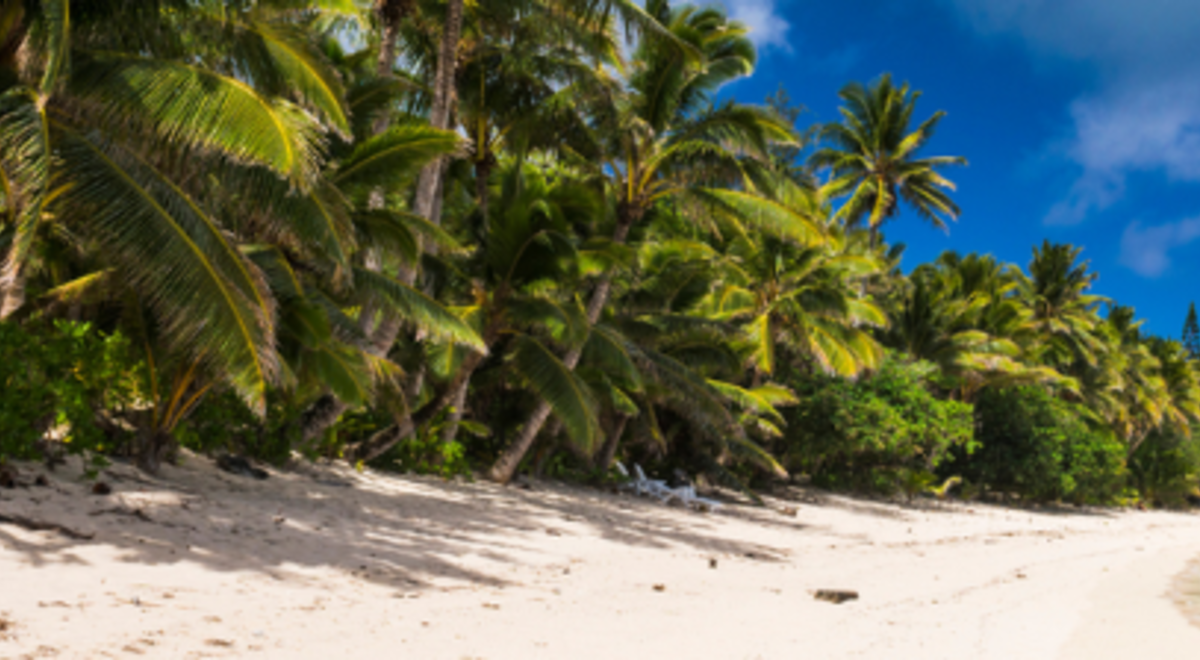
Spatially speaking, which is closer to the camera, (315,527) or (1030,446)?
(315,527)

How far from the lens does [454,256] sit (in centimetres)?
1262

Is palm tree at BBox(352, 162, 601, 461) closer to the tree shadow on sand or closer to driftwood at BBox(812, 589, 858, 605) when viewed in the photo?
the tree shadow on sand

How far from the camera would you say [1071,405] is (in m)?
29.3

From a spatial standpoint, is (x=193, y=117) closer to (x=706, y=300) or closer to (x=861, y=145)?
(x=706, y=300)

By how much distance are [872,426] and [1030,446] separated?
481 inches

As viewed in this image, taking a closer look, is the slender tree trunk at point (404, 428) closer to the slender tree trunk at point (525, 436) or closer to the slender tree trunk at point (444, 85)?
the slender tree trunk at point (525, 436)

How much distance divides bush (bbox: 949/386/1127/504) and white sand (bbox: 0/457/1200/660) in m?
18.1

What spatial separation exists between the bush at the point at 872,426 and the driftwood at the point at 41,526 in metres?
16.9

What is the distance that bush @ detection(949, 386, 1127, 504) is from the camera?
27.0 metres

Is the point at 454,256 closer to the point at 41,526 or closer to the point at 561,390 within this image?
the point at 561,390

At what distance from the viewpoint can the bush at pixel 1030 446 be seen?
27.0m

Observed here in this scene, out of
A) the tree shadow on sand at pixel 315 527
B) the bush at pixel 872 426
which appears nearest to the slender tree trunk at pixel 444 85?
the tree shadow on sand at pixel 315 527

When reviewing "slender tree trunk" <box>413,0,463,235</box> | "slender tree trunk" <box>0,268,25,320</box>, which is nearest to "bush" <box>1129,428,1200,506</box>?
"slender tree trunk" <box>413,0,463,235</box>

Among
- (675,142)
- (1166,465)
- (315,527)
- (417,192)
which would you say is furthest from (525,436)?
(1166,465)
